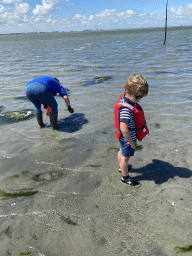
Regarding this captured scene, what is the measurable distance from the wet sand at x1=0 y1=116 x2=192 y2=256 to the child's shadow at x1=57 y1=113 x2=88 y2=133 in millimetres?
728

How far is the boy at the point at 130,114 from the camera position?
2699mm

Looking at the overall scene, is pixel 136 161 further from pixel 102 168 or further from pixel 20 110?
pixel 20 110

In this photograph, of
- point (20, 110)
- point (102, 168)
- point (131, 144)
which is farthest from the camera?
point (20, 110)

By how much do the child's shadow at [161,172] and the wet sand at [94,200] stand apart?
2cm

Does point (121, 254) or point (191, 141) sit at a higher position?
point (191, 141)

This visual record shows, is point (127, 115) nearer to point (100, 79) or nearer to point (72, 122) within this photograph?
point (72, 122)

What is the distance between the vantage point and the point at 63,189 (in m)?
3.27

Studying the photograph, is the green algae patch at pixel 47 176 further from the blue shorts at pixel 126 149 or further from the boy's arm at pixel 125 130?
the boy's arm at pixel 125 130

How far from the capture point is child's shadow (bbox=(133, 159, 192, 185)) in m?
3.44

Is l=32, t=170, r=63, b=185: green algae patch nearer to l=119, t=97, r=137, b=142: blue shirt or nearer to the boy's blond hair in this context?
l=119, t=97, r=137, b=142: blue shirt

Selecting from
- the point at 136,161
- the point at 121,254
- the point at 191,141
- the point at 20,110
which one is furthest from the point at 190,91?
the point at 121,254

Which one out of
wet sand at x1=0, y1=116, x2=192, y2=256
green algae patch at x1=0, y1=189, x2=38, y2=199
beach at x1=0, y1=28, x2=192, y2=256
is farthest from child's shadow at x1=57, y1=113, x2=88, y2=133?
green algae patch at x1=0, y1=189, x2=38, y2=199

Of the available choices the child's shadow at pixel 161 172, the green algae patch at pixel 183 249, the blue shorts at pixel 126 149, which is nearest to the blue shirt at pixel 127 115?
the blue shorts at pixel 126 149

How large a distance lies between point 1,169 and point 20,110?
3.34 meters
